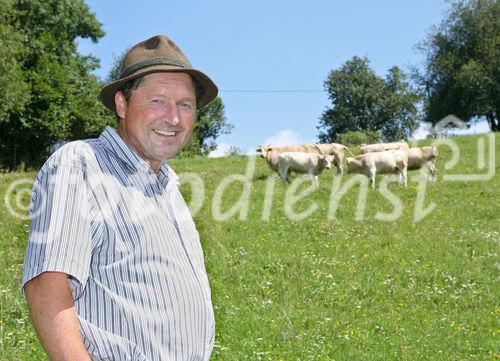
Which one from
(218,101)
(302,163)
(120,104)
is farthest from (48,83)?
(218,101)

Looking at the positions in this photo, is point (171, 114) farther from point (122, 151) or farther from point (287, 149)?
point (287, 149)

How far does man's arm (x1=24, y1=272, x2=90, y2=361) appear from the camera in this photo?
2.75 meters

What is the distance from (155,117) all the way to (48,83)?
43.4m

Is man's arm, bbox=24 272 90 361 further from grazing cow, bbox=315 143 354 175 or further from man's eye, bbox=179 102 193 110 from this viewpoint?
grazing cow, bbox=315 143 354 175

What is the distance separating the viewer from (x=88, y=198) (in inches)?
119

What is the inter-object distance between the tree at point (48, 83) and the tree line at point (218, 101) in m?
0.07

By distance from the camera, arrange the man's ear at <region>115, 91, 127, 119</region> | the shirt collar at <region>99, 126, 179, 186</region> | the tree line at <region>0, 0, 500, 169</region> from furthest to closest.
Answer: the tree line at <region>0, 0, 500, 169</region>
the man's ear at <region>115, 91, 127, 119</region>
the shirt collar at <region>99, 126, 179, 186</region>

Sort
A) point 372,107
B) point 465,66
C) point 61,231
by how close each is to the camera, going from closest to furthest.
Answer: point 61,231
point 465,66
point 372,107

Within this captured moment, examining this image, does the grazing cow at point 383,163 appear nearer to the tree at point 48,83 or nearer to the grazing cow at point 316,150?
the grazing cow at point 316,150

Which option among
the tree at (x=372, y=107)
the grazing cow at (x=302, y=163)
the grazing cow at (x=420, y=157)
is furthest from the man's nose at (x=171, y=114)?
the tree at (x=372, y=107)

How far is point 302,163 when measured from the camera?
3038 cm

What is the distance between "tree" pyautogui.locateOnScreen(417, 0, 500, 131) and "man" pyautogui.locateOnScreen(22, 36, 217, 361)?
213 feet

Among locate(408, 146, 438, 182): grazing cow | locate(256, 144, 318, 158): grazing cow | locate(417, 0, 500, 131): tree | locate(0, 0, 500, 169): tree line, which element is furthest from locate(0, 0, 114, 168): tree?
locate(417, 0, 500, 131): tree

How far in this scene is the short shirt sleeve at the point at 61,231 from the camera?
285 cm
